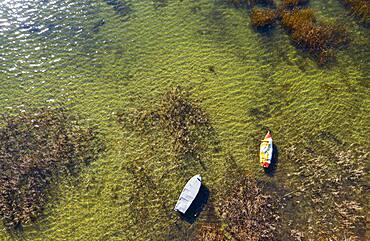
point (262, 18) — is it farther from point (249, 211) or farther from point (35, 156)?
point (35, 156)

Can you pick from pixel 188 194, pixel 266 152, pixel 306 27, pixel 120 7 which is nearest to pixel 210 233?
pixel 188 194

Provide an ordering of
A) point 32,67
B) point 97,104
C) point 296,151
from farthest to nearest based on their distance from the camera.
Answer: point 32,67, point 97,104, point 296,151

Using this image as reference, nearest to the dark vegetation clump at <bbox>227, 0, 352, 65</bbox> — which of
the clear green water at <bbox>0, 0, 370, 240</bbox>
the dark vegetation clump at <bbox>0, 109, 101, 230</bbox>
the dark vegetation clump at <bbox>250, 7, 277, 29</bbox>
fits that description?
the dark vegetation clump at <bbox>250, 7, 277, 29</bbox>

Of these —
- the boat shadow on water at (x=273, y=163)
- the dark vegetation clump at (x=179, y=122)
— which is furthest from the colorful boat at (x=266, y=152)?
the dark vegetation clump at (x=179, y=122)

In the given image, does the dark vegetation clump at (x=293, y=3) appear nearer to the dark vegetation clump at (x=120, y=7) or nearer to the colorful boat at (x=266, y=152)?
the colorful boat at (x=266, y=152)

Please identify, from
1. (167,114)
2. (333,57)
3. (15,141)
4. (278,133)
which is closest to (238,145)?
(278,133)

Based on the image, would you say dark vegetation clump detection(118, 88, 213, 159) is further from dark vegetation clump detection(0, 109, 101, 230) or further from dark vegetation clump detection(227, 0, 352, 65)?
dark vegetation clump detection(227, 0, 352, 65)

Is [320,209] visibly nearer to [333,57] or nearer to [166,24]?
[333,57]
